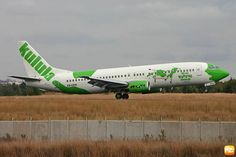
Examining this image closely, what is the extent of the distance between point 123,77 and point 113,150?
39.2m

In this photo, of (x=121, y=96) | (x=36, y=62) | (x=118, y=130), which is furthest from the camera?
(x=36, y=62)

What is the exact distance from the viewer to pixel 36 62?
66.2 meters

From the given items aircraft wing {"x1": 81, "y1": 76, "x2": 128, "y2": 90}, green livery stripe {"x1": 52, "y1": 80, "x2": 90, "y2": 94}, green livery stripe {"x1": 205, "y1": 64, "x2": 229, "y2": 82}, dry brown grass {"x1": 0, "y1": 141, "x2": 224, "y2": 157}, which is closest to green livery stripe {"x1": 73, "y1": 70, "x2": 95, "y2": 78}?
green livery stripe {"x1": 52, "y1": 80, "x2": 90, "y2": 94}

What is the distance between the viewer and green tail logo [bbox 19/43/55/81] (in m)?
65.2

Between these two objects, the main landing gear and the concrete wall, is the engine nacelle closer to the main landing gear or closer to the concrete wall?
the main landing gear

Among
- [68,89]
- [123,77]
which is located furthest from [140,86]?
[68,89]

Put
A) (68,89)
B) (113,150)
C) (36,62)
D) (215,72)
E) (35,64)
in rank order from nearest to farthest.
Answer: (113,150)
(215,72)
(68,89)
(35,64)
(36,62)

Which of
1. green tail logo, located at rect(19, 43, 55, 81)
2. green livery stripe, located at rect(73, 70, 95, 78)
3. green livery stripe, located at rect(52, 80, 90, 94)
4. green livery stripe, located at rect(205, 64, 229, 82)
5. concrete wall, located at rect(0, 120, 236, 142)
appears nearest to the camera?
concrete wall, located at rect(0, 120, 236, 142)

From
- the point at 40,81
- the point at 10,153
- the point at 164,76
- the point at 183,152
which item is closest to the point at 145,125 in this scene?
the point at 183,152

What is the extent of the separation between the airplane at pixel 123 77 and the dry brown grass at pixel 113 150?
1393 inches

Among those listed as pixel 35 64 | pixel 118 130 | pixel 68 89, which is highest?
pixel 35 64

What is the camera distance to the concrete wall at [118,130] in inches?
989

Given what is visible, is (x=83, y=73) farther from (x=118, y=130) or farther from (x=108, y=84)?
(x=118, y=130)

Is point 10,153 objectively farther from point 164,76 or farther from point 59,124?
point 164,76
